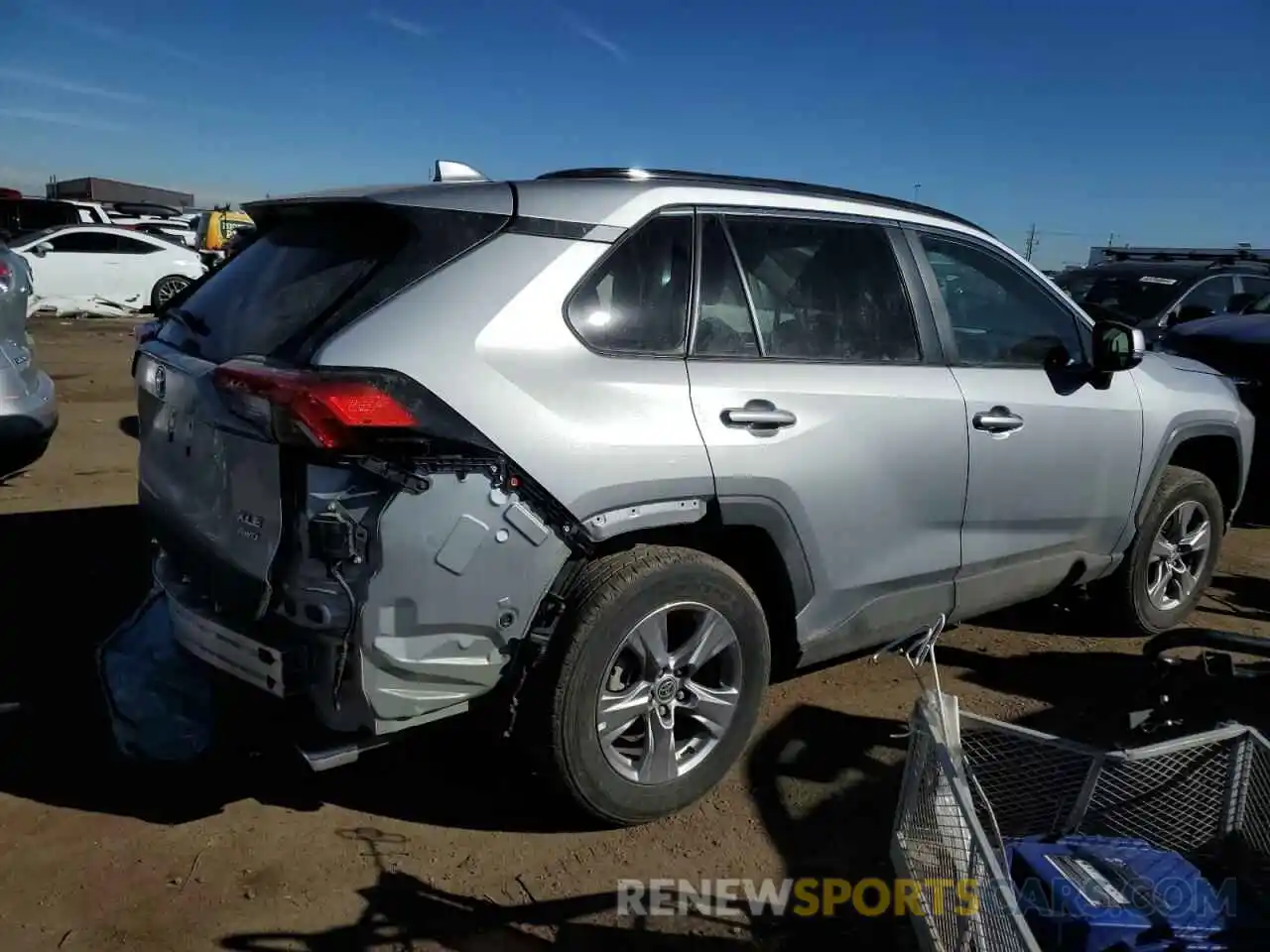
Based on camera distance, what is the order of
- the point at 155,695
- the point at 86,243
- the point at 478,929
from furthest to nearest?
the point at 86,243, the point at 155,695, the point at 478,929

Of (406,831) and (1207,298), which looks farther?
(1207,298)

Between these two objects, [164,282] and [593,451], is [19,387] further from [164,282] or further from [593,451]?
[164,282]

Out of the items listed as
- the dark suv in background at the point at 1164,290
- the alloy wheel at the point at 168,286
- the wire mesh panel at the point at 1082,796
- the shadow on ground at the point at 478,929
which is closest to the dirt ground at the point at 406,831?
the shadow on ground at the point at 478,929

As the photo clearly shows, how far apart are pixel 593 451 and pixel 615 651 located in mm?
560

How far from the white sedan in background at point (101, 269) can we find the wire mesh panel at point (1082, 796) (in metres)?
17.2

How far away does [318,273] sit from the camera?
2.88 metres

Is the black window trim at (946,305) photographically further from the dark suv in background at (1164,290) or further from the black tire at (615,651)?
the dark suv in background at (1164,290)

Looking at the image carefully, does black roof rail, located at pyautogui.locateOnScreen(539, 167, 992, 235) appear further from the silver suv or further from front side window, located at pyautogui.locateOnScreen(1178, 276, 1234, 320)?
front side window, located at pyautogui.locateOnScreen(1178, 276, 1234, 320)

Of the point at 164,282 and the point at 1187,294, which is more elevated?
the point at 1187,294

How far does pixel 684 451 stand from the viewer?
9.53 ft

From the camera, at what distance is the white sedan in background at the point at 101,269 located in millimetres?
17203

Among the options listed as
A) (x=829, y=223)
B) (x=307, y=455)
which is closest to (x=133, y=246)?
(x=829, y=223)

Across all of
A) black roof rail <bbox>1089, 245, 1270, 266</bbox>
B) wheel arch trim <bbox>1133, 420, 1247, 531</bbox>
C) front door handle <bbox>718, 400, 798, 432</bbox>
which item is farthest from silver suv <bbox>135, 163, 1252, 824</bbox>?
black roof rail <bbox>1089, 245, 1270, 266</bbox>

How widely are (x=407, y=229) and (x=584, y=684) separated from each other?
132 cm
